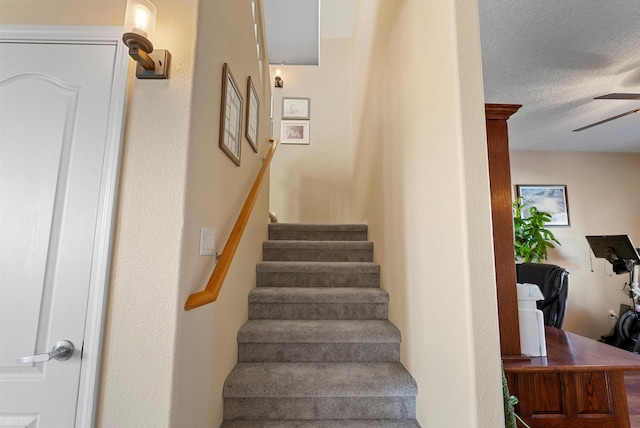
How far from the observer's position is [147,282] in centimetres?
97

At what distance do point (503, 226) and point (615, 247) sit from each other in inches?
142

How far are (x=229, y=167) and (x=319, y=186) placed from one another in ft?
8.92

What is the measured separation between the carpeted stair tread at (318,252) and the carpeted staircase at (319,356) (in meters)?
0.23

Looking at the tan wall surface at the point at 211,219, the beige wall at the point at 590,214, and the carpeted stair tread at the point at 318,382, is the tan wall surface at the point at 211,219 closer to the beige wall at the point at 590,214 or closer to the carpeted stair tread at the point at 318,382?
the carpeted stair tread at the point at 318,382

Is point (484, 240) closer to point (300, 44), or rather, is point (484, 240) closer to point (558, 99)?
point (558, 99)

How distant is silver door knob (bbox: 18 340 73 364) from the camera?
0.90m

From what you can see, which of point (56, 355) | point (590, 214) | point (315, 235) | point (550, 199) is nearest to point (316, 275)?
point (315, 235)

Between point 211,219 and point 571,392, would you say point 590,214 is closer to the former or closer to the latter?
point 571,392

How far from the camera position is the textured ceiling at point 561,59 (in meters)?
1.98

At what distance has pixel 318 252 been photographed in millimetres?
2541

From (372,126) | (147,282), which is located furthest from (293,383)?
(372,126)

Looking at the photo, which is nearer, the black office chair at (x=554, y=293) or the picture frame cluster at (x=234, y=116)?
the picture frame cluster at (x=234, y=116)

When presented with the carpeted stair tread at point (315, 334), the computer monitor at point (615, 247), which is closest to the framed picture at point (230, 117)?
the carpeted stair tread at point (315, 334)

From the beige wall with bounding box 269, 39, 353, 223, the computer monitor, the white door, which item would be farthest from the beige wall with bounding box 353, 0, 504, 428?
the computer monitor
